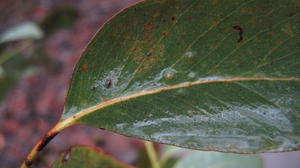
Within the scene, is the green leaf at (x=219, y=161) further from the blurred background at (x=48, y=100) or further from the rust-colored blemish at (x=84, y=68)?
the blurred background at (x=48, y=100)

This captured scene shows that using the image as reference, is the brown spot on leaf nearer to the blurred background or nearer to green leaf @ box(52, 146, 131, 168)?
green leaf @ box(52, 146, 131, 168)

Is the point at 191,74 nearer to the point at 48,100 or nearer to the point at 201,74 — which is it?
the point at 201,74

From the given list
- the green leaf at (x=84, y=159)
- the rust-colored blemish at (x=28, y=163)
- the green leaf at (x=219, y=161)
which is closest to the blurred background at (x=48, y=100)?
the green leaf at (x=219, y=161)

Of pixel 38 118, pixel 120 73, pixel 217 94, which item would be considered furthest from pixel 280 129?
pixel 38 118

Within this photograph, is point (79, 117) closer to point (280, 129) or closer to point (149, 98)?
point (149, 98)

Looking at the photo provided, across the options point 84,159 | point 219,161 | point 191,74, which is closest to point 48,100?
point 219,161

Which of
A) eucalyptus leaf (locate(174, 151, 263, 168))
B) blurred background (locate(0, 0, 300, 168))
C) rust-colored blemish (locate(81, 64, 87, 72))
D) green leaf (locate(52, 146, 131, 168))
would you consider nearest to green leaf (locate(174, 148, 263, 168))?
eucalyptus leaf (locate(174, 151, 263, 168))

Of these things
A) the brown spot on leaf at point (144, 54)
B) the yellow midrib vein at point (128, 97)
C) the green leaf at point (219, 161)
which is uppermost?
the brown spot on leaf at point (144, 54)
